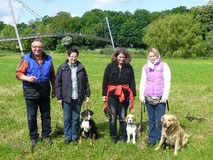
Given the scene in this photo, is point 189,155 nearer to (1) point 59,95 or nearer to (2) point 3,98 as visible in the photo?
(1) point 59,95

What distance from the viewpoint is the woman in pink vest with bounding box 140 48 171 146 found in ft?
15.8

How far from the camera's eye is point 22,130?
6340mm

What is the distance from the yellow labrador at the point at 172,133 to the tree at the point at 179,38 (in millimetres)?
43145

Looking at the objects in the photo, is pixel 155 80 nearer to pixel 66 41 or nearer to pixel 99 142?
pixel 99 142

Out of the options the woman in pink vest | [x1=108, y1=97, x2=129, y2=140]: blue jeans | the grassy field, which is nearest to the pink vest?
the woman in pink vest

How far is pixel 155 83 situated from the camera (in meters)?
4.92

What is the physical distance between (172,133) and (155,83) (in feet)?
3.34

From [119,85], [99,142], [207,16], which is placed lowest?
[99,142]

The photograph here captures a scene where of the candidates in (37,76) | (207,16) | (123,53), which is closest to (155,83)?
(123,53)

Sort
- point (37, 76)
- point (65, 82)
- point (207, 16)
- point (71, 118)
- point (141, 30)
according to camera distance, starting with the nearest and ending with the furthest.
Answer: point (37, 76) → point (65, 82) → point (71, 118) → point (207, 16) → point (141, 30)

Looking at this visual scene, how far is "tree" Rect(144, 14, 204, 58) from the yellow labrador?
4314 cm

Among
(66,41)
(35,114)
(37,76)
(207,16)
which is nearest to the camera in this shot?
(37,76)

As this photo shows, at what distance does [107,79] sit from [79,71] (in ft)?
1.98

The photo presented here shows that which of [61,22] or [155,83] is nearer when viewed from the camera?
[155,83]
